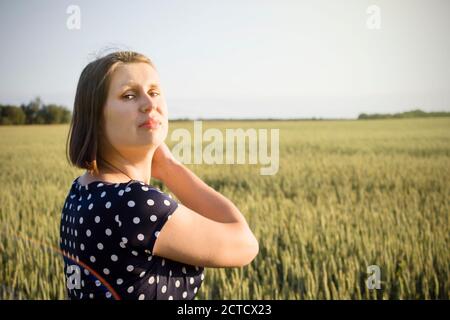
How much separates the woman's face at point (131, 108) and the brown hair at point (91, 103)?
0.02m

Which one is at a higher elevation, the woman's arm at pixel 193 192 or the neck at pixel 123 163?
the neck at pixel 123 163

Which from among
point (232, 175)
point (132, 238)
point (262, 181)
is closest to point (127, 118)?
point (132, 238)

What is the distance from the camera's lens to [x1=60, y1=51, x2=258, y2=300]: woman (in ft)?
2.81

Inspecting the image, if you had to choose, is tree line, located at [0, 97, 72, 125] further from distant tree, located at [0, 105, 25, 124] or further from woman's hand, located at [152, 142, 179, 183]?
woman's hand, located at [152, 142, 179, 183]

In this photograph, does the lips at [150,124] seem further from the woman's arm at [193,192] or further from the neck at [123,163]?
the woman's arm at [193,192]

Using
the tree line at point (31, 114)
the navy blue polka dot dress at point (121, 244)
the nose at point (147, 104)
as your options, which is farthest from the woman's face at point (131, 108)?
→ the tree line at point (31, 114)

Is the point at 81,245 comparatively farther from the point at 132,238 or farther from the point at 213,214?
the point at 213,214

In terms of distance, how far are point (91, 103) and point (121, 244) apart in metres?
0.32

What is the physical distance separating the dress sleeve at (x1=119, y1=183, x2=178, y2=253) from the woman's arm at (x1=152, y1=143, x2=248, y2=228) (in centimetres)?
17

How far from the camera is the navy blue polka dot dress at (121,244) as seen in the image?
848mm

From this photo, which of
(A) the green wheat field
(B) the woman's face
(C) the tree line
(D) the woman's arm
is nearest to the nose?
(B) the woman's face

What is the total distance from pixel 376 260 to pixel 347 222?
29.4 inches

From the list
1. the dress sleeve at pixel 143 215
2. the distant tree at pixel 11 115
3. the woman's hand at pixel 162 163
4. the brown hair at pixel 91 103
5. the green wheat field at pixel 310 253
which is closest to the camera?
the dress sleeve at pixel 143 215
